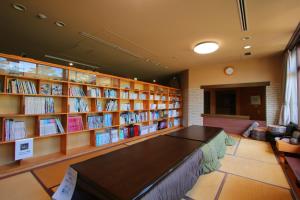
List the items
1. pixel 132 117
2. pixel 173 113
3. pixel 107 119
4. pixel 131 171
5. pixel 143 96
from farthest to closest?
pixel 173 113 < pixel 143 96 < pixel 132 117 < pixel 107 119 < pixel 131 171

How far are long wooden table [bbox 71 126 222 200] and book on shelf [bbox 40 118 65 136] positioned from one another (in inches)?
62.8

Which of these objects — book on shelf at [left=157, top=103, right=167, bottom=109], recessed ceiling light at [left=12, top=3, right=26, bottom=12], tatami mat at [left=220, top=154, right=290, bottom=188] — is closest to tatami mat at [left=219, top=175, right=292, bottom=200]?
tatami mat at [left=220, top=154, right=290, bottom=188]

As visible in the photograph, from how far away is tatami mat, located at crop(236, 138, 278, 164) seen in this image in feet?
9.41

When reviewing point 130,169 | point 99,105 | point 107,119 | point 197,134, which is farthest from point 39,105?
point 197,134

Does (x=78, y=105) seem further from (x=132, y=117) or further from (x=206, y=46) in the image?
(x=206, y=46)

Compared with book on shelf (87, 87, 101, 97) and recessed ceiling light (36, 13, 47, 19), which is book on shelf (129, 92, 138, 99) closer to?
book on shelf (87, 87, 101, 97)

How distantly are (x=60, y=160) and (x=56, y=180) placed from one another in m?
0.69

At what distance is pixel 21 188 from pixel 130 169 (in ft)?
5.13

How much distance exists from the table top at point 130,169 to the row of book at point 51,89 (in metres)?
1.83

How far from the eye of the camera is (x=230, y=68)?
204 inches

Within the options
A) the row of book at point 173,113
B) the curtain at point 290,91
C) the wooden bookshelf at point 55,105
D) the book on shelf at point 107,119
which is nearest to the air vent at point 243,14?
the curtain at point 290,91

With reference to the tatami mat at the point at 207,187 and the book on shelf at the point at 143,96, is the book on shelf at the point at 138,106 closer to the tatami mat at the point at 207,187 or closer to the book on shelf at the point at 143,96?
the book on shelf at the point at 143,96

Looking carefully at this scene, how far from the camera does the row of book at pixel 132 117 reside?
13.2 ft

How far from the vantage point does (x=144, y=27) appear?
283 centimetres
